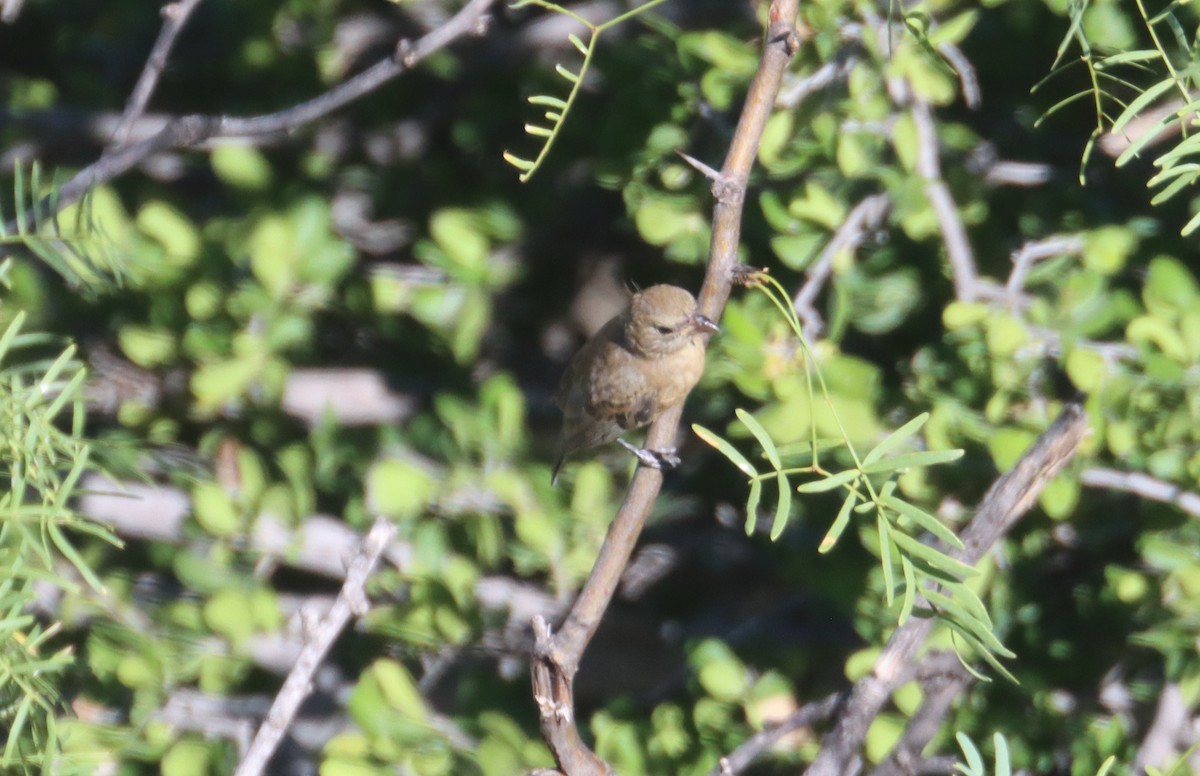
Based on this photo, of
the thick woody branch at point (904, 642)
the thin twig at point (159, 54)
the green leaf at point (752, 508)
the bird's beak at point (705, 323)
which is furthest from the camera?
the thin twig at point (159, 54)

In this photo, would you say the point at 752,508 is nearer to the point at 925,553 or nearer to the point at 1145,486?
the point at 925,553

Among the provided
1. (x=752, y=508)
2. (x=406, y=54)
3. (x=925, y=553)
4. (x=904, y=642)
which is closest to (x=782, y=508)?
(x=752, y=508)

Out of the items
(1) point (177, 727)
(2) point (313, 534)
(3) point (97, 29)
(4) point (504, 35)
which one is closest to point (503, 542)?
(2) point (313, 534)

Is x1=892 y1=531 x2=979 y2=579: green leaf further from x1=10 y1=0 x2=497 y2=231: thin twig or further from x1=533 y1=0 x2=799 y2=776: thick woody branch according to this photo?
x1=10 y1=0 x2=497 y2=231: thin twig

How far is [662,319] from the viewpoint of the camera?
2006mm

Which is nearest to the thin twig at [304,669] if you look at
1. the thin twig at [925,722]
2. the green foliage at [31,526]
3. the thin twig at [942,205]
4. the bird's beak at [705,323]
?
the green foliage at [31,526]

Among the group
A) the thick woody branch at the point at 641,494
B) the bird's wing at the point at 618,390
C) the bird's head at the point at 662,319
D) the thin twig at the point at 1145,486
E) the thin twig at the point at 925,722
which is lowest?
the bird's wing at the point at 618,390

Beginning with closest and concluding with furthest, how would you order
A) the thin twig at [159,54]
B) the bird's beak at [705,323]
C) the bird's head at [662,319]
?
the bird's beak at [705,323] → the thin twig at [159,54] → the bird's head at [662,319]

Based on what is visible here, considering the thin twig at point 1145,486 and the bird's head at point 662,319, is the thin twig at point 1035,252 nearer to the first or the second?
the thin twig at point 1145,486

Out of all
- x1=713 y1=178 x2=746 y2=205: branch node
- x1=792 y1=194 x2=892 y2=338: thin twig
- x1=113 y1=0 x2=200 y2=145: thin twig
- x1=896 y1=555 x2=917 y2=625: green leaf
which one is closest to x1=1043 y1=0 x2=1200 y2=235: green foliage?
x1=792 y1=194 x2=892 y2=338: thin twig

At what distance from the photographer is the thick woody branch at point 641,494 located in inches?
46.5

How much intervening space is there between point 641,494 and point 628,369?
0.91m

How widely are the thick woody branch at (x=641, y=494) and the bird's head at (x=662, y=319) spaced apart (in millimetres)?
691

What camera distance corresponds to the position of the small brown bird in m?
1.99
